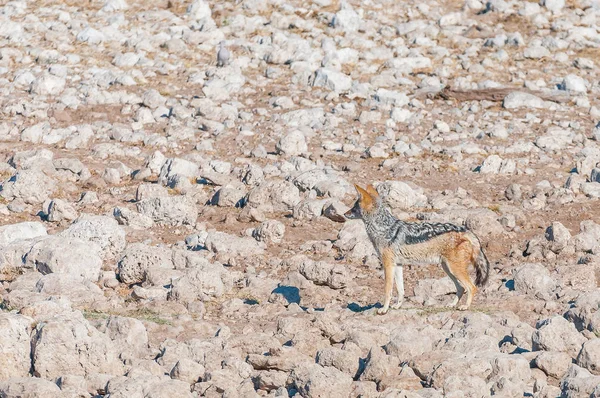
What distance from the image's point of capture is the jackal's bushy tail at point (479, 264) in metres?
10.8

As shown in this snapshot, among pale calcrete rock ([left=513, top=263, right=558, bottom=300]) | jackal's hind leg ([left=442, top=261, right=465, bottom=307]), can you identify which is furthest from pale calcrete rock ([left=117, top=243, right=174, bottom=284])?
pale calcrete rock ([left=513, top=263, right=558, bottom=300])

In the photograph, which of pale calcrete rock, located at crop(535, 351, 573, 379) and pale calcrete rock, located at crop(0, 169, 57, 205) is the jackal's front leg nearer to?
pale calcrete rock, located at crop(535, 351, 573, 379)

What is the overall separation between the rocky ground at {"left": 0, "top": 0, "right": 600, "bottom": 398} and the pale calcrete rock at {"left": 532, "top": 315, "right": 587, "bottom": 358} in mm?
25

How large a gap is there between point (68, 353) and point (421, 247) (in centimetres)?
385

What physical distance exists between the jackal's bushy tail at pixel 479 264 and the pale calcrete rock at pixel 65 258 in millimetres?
3895

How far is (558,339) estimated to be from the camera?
29.0 ft

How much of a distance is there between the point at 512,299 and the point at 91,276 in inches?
168

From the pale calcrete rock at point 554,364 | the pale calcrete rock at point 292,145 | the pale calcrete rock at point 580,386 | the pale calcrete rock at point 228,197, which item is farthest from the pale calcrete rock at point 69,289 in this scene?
the pale calcrete rock at point 292,145

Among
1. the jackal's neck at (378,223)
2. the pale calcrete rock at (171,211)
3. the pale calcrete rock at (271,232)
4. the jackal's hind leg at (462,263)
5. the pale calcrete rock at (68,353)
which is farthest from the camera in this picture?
the pale calcrete rock at (171,211)

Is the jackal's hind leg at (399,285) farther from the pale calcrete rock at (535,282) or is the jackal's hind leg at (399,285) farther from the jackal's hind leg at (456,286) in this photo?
the pale calcrete rock at (535,282)

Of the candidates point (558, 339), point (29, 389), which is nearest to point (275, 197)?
point (558, 339)

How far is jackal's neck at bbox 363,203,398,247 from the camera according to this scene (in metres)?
11.0

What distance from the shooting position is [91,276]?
463 inches

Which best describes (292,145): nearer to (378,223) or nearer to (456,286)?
(378,223)
